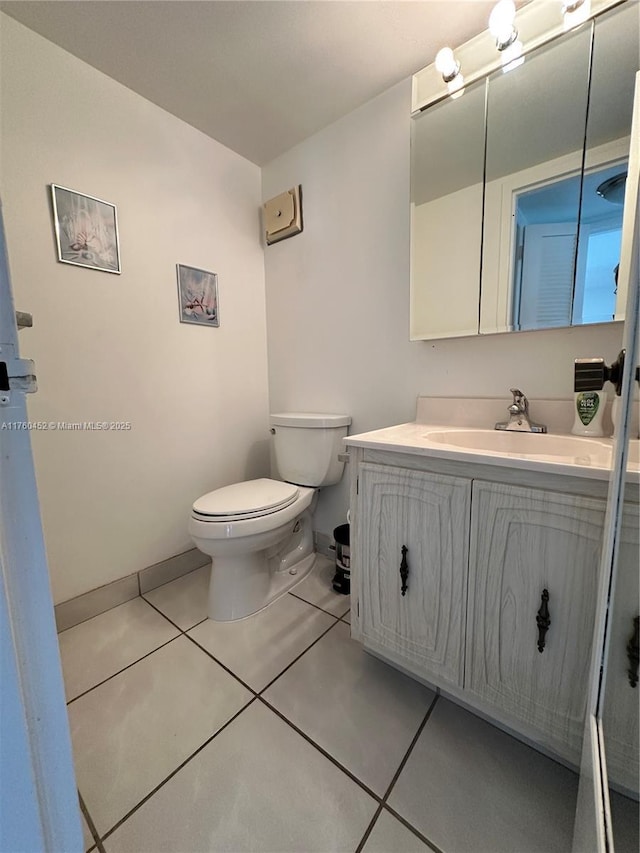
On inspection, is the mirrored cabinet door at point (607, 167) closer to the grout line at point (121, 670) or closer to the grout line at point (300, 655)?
the grout line at point (300, 655)

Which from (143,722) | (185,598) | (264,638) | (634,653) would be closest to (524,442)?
(634,653)

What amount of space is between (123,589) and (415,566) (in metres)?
1.27

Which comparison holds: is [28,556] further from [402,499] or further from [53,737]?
[402,499]

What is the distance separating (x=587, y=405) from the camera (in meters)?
0.99

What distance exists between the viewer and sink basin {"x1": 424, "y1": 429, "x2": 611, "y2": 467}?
0.94 meters

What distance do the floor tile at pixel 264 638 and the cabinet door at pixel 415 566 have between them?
0.30 meters

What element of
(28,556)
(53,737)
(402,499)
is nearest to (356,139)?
(402,499)

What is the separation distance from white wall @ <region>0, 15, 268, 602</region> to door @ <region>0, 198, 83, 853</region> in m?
0.94

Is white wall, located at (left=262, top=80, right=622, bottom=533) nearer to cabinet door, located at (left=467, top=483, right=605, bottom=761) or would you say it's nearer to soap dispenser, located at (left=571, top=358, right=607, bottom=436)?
soap dispenser, located at (left=571, top=358, right=607, bottom=436)

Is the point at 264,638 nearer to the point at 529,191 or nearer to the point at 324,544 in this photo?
the point at 324,544

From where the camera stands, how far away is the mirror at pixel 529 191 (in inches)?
38.2

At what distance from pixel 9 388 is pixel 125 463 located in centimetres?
110

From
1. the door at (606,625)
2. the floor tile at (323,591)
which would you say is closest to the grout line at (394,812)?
the door at (606,625)

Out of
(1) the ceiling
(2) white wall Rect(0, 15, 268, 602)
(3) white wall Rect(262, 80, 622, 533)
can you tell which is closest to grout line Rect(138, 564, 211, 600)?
(2) white wall Rect(0, 15, 268, 602)
